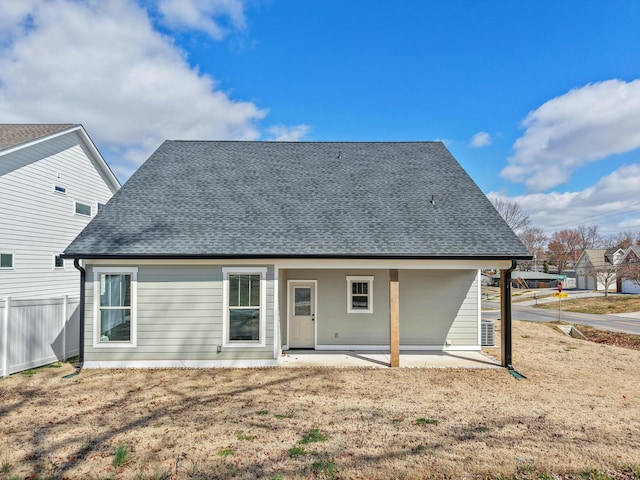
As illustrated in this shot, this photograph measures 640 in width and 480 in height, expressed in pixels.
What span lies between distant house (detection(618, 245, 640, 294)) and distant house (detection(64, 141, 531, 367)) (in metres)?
33.8

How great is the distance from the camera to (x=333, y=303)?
1057 cm

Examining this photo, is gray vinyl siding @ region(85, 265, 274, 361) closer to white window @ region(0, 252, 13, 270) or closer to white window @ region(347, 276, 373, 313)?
white window @ region(347, 276, 373, 313)

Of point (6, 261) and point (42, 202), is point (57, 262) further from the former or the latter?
point (42, 202)

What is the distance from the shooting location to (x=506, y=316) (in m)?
8.59

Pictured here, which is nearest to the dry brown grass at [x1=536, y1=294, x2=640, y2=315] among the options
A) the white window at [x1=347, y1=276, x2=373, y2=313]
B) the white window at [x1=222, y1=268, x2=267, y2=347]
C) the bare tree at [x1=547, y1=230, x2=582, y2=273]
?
the white window at [x1=347, y1=276, x2=373, y2=313]

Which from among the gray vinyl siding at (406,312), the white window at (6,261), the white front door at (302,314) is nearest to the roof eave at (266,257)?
the gray vinyl siding at (406,312)

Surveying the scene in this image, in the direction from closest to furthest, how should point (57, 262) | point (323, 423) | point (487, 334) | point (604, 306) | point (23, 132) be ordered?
point (323, 423) < point (487, 334) < point (23, 132) < point (57, 262) < point (604, 306)

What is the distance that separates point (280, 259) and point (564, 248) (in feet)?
267

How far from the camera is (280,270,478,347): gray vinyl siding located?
10.5 m

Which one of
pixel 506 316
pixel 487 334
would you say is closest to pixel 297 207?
pixel 506 316

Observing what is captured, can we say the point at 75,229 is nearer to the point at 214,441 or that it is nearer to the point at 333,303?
the point at 333,303

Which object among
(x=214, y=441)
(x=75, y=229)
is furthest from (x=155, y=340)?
(x=75, y=229)

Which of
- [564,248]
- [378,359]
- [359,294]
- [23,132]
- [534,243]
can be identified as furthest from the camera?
[564,248]

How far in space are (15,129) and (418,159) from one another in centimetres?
1465
